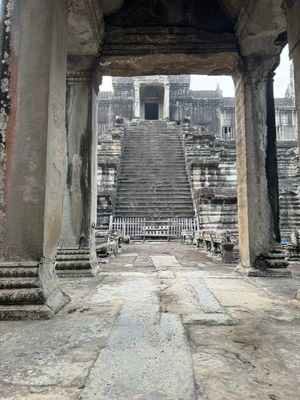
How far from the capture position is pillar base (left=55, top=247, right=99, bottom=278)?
4816mm

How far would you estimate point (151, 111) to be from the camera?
36000mm

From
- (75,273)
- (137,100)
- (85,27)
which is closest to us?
(85,27)

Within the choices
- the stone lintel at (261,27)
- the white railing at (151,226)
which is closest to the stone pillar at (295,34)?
the stone lintel at (261,27)

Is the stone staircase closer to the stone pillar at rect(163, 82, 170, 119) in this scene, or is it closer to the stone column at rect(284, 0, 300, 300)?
the stone pillar at rect(163, 82, 170, 119)

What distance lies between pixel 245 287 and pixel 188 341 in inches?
80.0

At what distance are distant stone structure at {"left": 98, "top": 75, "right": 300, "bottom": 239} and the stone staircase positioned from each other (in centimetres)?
34

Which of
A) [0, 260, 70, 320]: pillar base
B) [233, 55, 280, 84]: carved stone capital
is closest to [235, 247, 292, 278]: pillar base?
[233, 55, 280, 84]: carved stone capital

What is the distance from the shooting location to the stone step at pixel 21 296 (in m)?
2.64

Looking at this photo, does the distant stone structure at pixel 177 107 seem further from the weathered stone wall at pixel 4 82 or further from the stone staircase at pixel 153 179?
the weathered stone wall at pixel 4 82

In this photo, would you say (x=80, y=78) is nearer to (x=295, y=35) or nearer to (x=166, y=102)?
(x=295, y=35)

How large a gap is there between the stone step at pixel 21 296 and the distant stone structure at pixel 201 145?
938 centimetres

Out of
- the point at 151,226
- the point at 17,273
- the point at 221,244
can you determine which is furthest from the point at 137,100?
the point at 17,273

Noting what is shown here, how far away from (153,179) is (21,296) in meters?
15.4

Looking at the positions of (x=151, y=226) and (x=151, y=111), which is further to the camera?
(x=151, y=111)
